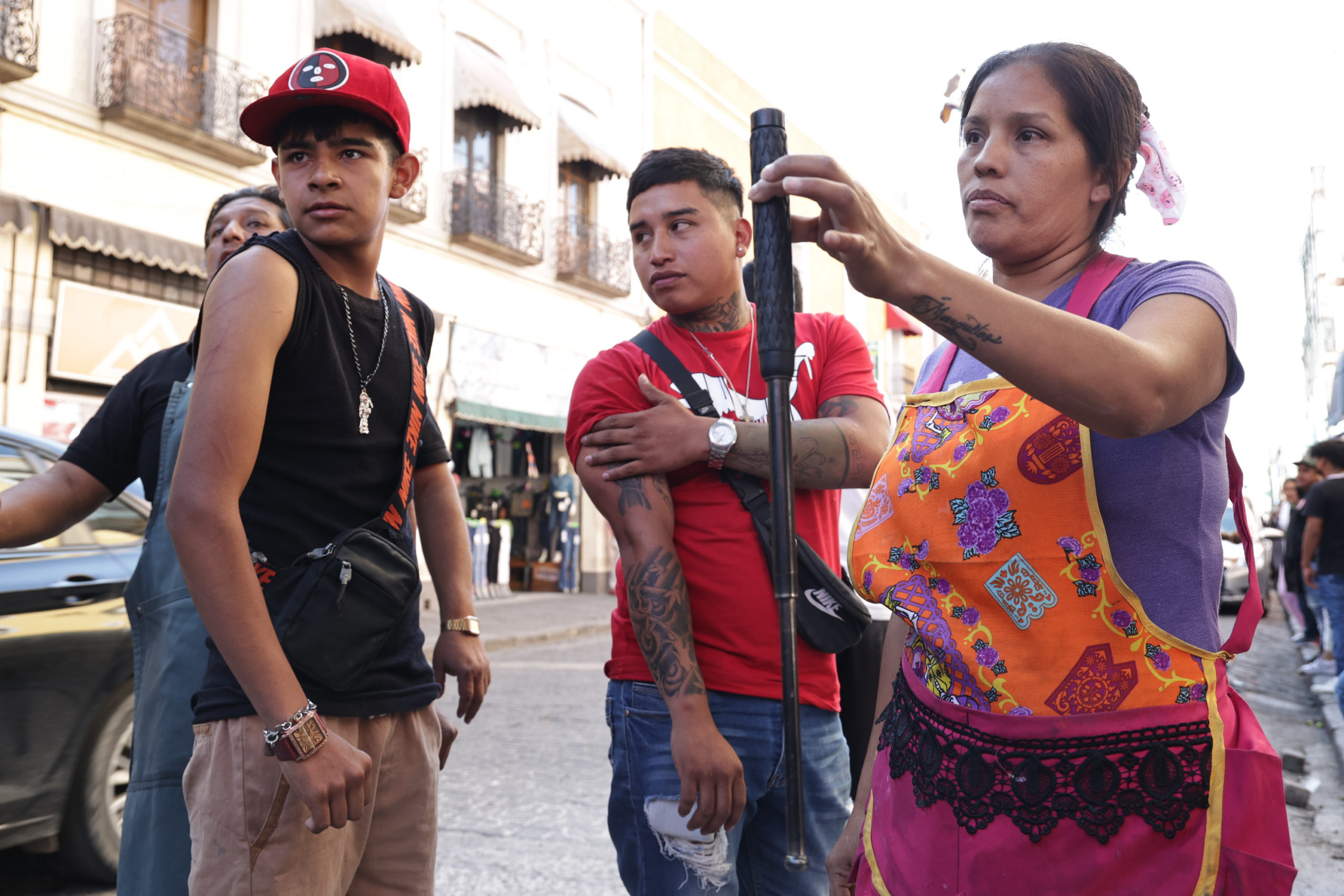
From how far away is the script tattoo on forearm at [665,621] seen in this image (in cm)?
189

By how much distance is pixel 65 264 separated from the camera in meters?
10.6

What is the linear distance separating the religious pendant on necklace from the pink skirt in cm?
107

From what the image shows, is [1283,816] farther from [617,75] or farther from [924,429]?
[617,75]

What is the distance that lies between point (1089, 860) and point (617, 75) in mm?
19516

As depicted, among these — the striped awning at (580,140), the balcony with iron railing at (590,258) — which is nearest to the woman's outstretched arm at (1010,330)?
the balcony with iron railing at (590,258)

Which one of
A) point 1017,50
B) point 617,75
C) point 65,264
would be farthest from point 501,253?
point 1017,50

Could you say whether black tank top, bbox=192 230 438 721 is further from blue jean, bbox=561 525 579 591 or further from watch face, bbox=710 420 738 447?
blue jean, bbox=561 525 579 591

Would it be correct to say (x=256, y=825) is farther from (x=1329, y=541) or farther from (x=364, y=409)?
(x=1329, y=541)

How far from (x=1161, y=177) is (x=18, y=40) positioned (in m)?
11.4

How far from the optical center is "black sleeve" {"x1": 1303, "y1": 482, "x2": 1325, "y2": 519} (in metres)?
8.08

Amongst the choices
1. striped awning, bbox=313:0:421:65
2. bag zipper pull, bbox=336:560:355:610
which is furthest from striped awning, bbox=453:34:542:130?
bag zipper pull, bbox=336:560:355:610

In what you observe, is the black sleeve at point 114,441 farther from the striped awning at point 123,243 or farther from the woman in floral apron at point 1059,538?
the striped awning at point 123,243

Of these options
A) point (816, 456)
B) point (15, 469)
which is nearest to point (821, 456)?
point (816, 456)

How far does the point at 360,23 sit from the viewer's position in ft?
42.4
